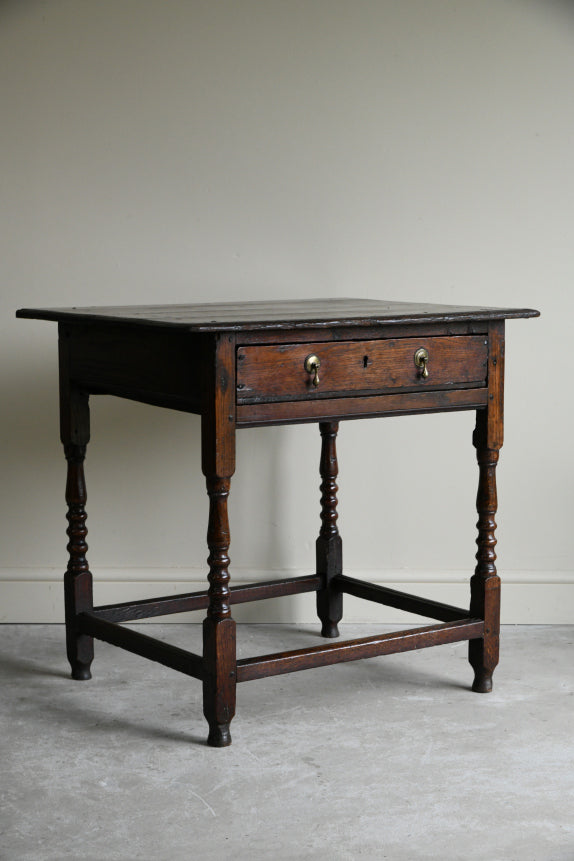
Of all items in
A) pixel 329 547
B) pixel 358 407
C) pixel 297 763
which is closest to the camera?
pixel 297 763

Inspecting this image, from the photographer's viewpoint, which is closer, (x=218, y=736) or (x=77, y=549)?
(x=218, y=736)

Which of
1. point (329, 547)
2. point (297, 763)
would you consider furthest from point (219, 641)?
point (329, 547)

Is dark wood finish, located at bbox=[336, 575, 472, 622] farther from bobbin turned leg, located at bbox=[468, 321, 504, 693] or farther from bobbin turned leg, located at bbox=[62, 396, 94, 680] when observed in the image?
bobbin turned leg, located at bbox=[62, 396, 94, 680]

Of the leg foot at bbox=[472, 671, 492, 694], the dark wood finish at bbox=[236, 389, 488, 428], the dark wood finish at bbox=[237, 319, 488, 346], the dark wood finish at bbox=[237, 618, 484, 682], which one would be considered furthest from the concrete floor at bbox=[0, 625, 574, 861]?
the dark wood finish at bbox=[237, 319, 488, 346]

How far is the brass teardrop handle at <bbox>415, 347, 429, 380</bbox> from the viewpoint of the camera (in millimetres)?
2969

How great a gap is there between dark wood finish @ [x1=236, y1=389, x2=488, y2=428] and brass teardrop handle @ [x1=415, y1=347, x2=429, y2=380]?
0.06m

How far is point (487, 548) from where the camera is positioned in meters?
3.19

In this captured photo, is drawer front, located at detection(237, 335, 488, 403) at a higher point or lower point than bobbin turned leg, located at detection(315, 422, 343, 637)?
higher

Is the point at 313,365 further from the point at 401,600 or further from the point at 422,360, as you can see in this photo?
the point at 401,600

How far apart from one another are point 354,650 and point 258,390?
0.73m

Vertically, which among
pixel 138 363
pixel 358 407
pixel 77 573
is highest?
pixel 138 363

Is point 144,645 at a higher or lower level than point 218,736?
higher

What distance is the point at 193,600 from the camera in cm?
343

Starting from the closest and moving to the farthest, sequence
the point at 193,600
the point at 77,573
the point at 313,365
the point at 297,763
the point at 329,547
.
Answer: the point at 297,763, the point at 313,365, the point at 77,573, the point at 193,600, the point at 329,547
